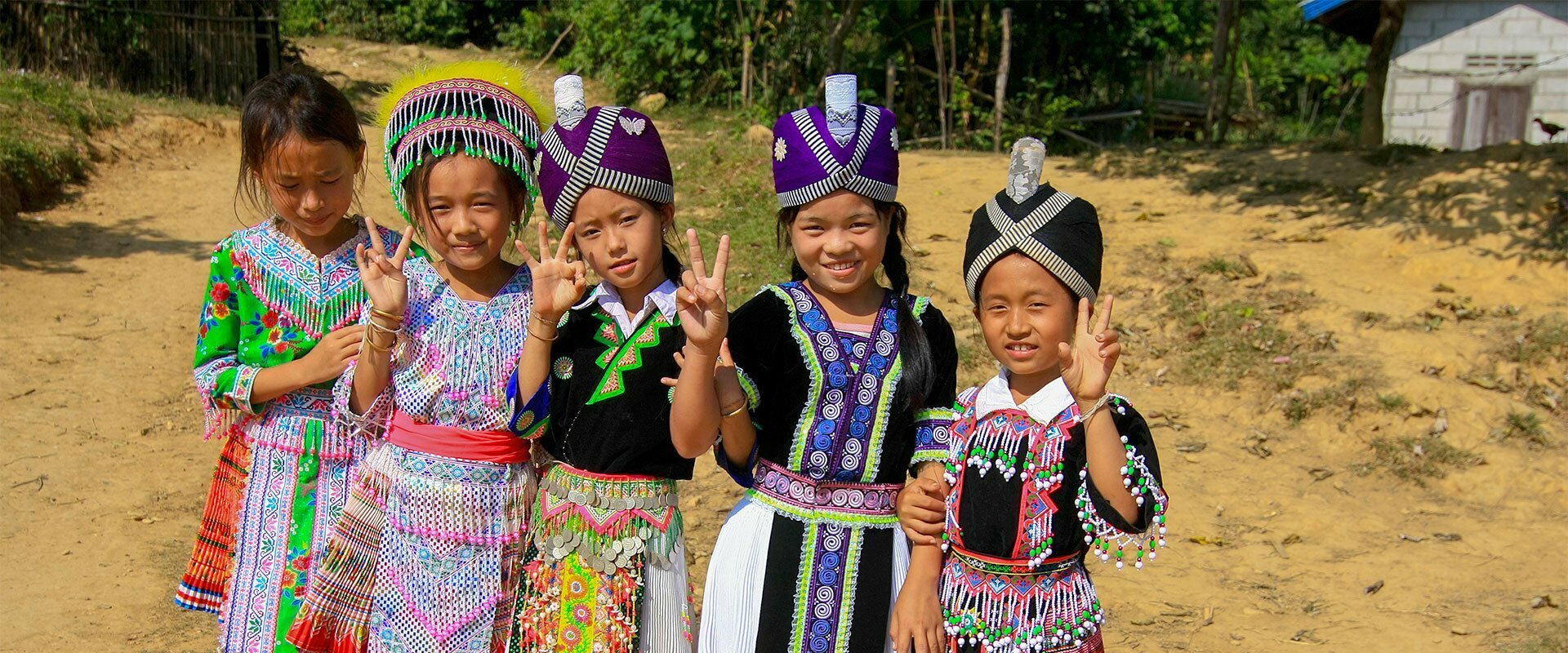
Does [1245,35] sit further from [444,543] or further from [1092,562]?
[444,543]

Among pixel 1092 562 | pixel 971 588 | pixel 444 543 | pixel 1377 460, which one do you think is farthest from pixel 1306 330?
pixel 444 543

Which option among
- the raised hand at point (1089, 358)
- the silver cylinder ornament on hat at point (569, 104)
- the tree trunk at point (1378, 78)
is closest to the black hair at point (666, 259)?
the silver cylinder ornament on hat at point (569, 104)

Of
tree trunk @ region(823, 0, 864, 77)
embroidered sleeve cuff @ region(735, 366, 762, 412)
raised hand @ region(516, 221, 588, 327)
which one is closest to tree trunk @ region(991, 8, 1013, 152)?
tree trunk @ region(823, 0, 864, 77)

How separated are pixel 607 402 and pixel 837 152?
2.19 feet

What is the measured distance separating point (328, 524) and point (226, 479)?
1.02 ft

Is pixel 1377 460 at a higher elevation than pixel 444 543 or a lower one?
lower

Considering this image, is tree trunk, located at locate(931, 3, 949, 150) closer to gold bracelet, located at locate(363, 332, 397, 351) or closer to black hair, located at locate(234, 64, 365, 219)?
black hair, located at locate(234, 64, 365, 219)

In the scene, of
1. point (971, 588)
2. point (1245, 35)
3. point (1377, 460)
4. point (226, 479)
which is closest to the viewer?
point (971, 588)

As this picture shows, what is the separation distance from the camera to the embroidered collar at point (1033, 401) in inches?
89.8

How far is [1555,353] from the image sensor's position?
6.39 meters

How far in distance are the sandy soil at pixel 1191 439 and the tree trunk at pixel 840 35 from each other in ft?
8.19

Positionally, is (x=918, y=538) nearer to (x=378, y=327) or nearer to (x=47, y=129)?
(x=378, y=327)

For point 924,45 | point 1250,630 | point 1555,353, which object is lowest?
point 1250,630

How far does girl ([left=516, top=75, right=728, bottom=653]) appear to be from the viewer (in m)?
2.40
